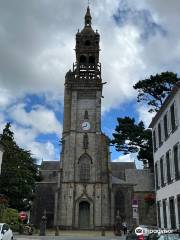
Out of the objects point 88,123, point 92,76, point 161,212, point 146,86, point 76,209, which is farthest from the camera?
point 92,76

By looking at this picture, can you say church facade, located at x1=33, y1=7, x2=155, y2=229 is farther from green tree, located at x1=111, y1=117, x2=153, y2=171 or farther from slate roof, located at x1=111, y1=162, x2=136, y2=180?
slate roof, located at x1=111, y1=162, x2=136, y2=180

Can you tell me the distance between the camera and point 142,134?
48.3 meters

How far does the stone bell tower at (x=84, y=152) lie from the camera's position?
154ft

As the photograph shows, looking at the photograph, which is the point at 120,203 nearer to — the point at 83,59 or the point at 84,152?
the point at 84,152

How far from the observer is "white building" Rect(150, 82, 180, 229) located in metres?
22.6

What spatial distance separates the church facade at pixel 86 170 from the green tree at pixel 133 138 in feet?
7.41

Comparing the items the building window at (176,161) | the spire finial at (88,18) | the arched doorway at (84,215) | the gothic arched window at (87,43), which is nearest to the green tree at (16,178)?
the arched doorway at (84,215)

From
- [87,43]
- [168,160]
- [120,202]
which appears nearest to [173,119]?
[168,160]

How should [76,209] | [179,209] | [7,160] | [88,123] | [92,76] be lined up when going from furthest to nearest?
[92,76] < [88,123] < [76,209] < [7,160] < [179,209]

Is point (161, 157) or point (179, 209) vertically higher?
A: point (161, 157)

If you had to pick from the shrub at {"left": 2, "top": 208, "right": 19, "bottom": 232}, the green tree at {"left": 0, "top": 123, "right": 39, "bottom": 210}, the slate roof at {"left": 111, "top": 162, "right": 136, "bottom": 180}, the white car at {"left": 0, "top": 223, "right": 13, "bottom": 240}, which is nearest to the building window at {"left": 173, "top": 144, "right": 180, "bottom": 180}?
the white car at {"left": 0, "top": 223, "right": 13, "bottom": 240}

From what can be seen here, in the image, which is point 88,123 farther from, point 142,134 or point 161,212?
point 161,212

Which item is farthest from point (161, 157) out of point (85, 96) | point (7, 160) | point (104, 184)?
point (85, 96)

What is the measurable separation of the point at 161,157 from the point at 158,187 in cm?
297
